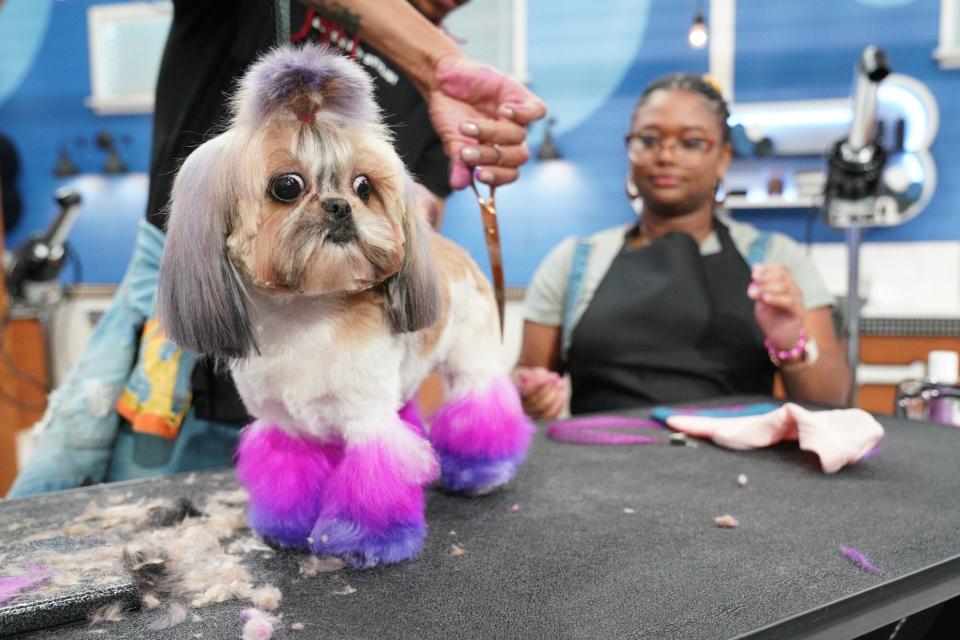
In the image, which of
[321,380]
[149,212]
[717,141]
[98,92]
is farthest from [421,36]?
[98,92]

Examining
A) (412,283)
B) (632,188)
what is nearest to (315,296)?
(412,283)

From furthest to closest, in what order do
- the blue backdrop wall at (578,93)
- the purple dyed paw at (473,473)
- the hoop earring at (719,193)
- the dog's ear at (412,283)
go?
the blue backdrop wall at (578,93) → the hoop earring at (719,193) → the purple dyed paw at (473,473) → the dog's ear at (412,283)

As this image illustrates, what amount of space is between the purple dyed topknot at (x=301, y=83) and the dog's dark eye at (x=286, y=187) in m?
0.05

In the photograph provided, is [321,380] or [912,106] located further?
[912,106]

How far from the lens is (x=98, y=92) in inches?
166

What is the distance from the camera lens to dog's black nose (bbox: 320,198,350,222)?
583 mm

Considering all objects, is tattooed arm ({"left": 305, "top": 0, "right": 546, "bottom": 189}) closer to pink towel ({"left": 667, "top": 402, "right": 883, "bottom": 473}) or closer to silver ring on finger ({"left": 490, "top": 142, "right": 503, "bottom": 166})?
silver ring on finger ({"left": 490, "top": 142, "right": 503, "bottom": 166})

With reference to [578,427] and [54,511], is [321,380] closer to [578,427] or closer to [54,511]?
[54,511]

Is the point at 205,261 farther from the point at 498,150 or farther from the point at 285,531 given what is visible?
the point at 498,150

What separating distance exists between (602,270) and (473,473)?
38.5 inches

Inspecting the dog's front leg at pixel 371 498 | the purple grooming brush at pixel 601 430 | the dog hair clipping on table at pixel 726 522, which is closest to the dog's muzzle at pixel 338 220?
the dog's front leg at pixel 371 498

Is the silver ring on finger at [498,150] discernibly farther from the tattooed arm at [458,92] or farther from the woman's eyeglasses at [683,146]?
the woman's eyeglasses at [683,146]

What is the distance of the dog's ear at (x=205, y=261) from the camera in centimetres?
59

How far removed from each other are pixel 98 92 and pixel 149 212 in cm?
375
